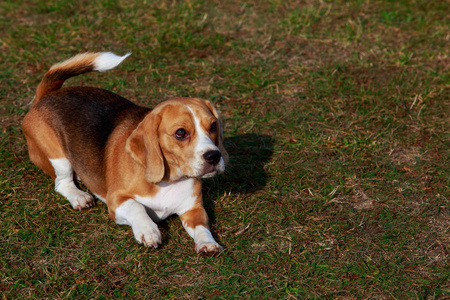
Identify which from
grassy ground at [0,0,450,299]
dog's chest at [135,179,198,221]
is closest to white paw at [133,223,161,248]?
grassy ground at [0,0,450,299]

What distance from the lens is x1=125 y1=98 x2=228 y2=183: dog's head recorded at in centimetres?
418

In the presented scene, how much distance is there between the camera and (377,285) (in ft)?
13.4

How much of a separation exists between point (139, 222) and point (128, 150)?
575mm

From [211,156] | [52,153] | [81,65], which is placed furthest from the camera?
[81,65]

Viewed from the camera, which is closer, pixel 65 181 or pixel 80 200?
pixel 80 200

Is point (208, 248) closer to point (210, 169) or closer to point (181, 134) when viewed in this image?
point (210, 169)

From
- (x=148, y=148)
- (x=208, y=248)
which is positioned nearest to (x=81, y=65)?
(x=148, y=148)

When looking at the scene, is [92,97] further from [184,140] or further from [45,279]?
[45,279]

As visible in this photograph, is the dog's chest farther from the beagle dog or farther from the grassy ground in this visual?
the grassy ground

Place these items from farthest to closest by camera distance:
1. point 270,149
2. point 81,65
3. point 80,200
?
point 270,149 → point 81,65 → point 80,200

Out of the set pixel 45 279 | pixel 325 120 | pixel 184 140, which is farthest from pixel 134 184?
pixel 325 120

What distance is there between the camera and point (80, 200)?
492 centimetres

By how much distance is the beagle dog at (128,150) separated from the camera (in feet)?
13.9

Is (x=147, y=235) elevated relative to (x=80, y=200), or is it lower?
elevated
